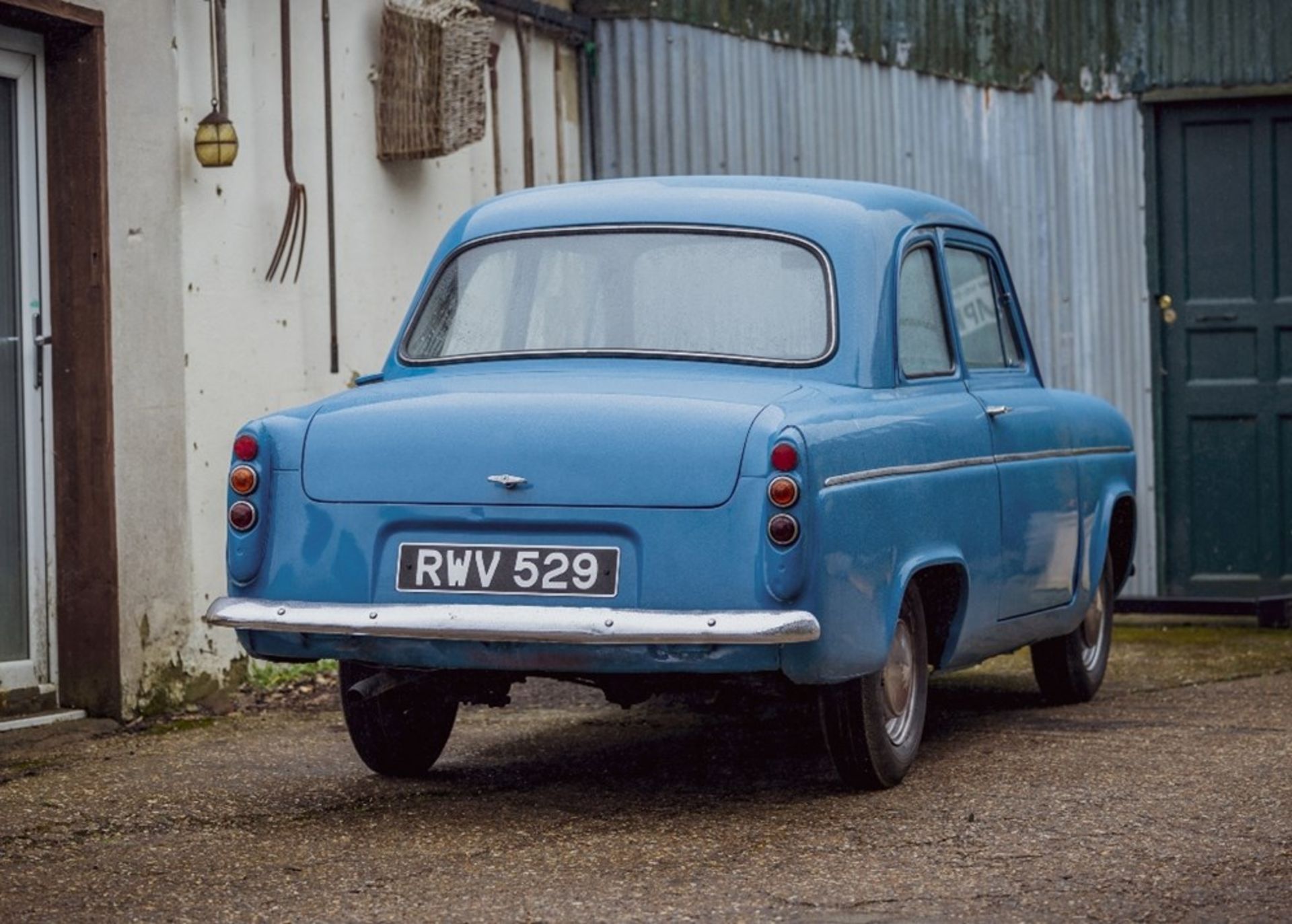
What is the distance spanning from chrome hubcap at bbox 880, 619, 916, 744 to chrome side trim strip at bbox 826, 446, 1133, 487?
1.45 ft

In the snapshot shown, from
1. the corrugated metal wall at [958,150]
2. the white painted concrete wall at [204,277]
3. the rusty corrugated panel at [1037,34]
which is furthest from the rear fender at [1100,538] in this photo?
the rusty corrugated panel at [1037,34]

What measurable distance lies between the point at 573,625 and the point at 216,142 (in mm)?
3387

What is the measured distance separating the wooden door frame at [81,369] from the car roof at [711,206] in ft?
5.32

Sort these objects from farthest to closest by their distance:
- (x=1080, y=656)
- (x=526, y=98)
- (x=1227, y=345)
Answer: (x=526, y=98)
(x=1227, y=345)
(x=1080, y=656)

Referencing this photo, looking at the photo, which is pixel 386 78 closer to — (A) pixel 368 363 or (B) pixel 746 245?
(A) pixel 368 363

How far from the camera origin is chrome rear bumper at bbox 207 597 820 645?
5.04 metres

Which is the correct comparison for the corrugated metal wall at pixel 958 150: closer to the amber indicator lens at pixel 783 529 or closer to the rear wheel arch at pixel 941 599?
the rear wheel arch at pixel 941 599

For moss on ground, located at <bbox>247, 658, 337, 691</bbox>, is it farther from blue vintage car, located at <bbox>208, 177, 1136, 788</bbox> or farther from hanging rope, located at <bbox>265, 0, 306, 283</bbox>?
blue vintage car, located at <bbox>208, 177, 1136, 788</bbox>

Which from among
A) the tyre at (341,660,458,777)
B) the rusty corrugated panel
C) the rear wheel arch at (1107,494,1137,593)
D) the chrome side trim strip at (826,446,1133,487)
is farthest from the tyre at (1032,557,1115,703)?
the rusty corrugated panel

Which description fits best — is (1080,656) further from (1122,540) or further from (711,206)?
(711,206)

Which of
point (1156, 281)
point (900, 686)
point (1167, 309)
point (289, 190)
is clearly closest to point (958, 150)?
point (1156, 281)

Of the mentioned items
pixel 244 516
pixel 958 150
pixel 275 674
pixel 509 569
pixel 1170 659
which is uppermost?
pixel 958 150

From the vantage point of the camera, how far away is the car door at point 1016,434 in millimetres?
6504

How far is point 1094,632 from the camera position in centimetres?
777
